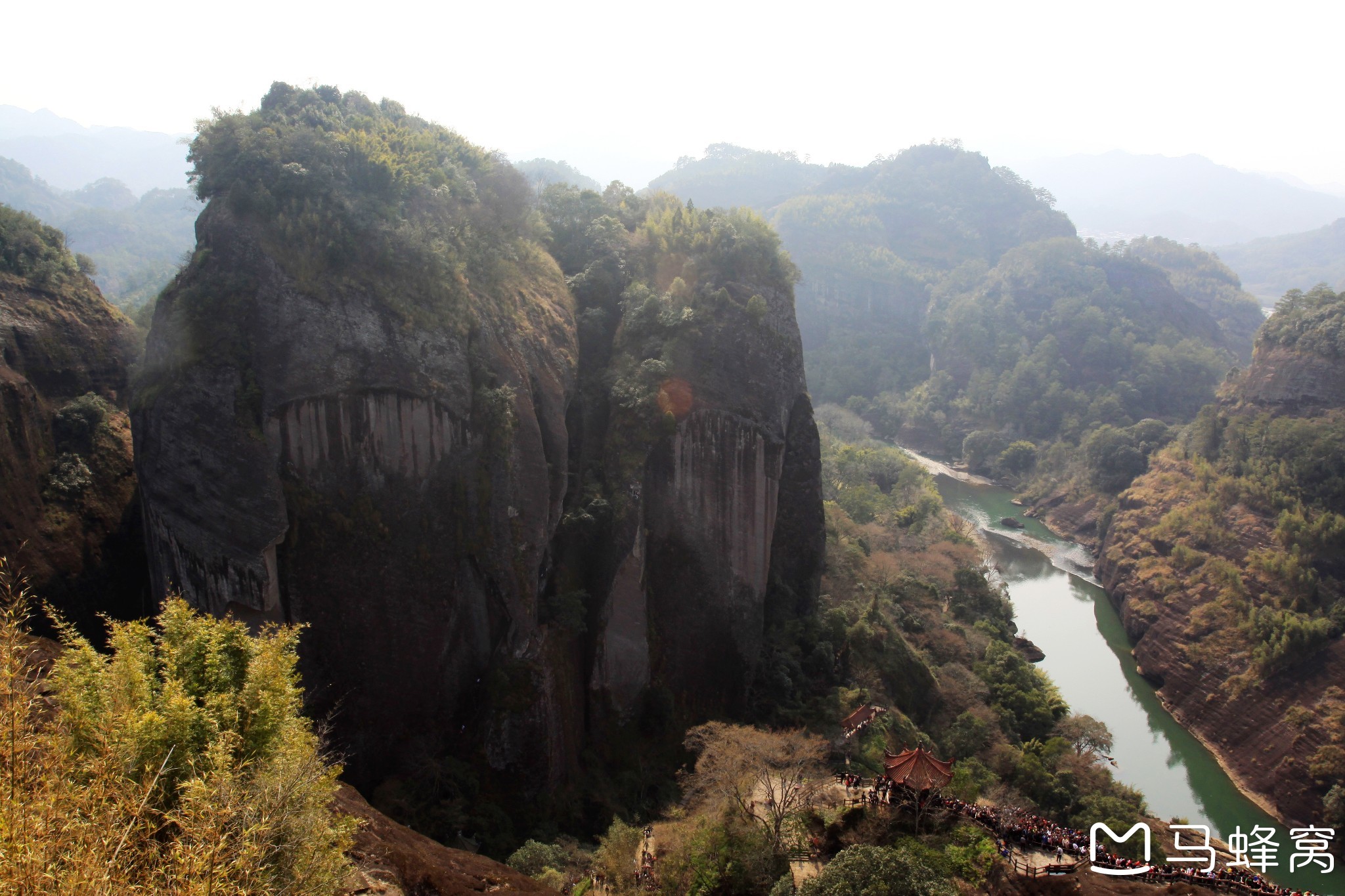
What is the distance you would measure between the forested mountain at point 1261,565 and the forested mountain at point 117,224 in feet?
231

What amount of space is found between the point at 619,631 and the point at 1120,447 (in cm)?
4582

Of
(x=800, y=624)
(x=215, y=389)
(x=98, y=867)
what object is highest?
(x=215, y=389)

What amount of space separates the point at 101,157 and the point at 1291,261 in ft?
773

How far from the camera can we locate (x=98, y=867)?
5598mm

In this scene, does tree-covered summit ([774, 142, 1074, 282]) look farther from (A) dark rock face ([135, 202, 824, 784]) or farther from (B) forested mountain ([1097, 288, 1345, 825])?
(A) dark rock face ([135, 202, 824, 784])

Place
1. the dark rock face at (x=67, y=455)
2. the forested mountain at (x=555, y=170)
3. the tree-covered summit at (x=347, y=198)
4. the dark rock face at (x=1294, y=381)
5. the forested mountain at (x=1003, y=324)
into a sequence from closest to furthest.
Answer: the tree-covered summit at (x=347, y=198) → the dark rock face at (x=67, y=455) → the dark rock face at (x=1294, y=381) → the forested mountain at (x=1003, y=324) → the forested mountain at (x=555, y=170)

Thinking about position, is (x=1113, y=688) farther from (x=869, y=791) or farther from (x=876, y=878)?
(x=876, y=878)

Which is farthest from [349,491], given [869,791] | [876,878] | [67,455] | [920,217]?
[920,217]

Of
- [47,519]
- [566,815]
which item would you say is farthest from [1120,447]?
[47,519]

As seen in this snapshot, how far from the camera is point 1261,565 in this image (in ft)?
113

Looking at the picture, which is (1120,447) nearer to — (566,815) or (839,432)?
(839,432)

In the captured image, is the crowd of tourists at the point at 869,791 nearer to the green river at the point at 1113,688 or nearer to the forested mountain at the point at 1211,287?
the green river at the point at 1113,688

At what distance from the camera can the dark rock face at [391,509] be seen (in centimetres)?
1662

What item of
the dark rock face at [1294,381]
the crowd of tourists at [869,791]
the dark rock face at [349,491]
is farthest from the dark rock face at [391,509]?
the dark rock face at [1294,381]
